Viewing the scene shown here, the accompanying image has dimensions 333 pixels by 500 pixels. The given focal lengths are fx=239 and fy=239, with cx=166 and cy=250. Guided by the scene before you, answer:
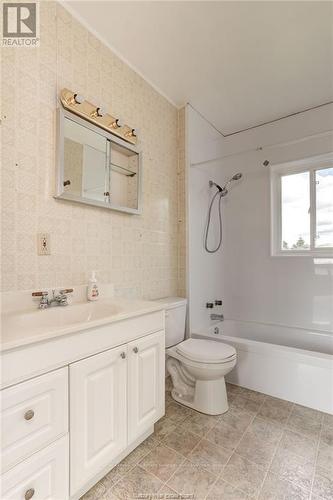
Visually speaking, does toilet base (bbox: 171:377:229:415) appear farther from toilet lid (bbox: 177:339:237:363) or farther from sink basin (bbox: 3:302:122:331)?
sink basin (bbox: 3:302:122:331)

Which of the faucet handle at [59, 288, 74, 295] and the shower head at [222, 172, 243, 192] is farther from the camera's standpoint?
the shower head at [222, 172, 243, 192]

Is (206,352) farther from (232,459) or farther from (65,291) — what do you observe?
(65,291)

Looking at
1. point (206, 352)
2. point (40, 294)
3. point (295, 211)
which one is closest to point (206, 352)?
point (206, 352)

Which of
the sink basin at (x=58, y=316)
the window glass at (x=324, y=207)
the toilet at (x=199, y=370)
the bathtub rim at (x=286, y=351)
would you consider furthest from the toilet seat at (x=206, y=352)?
the window glass at (x=324, y=207)

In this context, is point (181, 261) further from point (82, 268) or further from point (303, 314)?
point (303, 314)

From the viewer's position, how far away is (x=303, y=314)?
7.82 feet

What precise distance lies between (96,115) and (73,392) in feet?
5.03

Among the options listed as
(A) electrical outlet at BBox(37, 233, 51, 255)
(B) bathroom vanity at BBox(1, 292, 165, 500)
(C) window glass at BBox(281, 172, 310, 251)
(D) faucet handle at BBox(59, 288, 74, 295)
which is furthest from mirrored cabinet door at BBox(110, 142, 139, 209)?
(C) window glass at BBox(281, 172, 310, 251)

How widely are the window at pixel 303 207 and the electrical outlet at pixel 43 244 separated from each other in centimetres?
223

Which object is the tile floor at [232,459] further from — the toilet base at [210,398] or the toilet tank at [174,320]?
the toilet tank at [174,320]

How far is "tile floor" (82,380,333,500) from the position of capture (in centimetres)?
108

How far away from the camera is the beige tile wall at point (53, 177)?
118 centimetres

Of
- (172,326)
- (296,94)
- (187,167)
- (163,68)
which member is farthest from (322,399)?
(163,68)

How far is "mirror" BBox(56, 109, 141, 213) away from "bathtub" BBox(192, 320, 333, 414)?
4.60 ft
